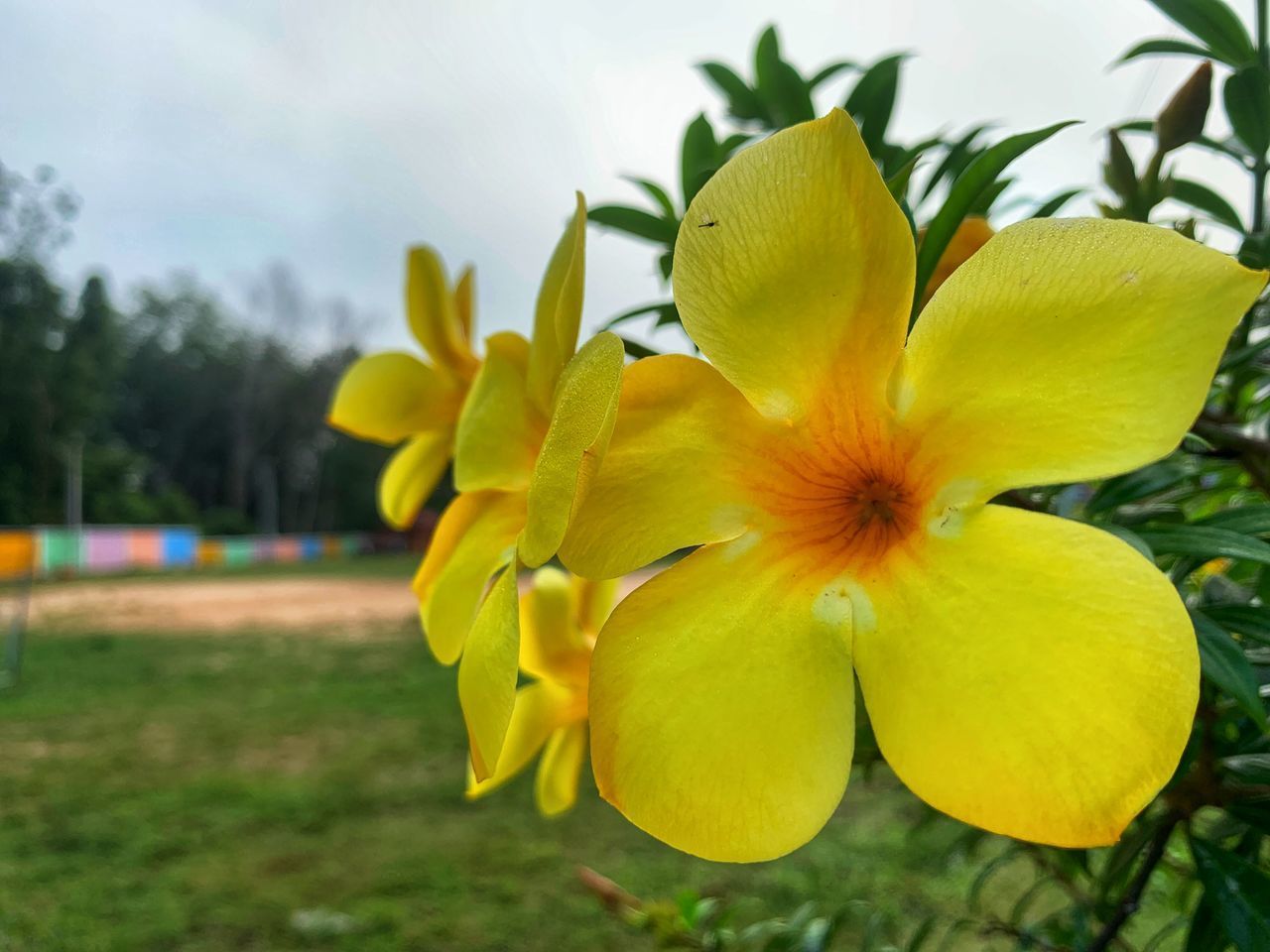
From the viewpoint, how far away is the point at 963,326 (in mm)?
226

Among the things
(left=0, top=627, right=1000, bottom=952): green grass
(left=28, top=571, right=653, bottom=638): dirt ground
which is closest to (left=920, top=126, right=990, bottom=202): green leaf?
(left=0, top=627, right=1000, bottom=952): green grass

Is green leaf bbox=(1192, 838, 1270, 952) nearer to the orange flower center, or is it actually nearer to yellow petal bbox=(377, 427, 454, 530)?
the orange flower center

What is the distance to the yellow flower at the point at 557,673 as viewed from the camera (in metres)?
0.44

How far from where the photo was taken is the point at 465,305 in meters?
0.53

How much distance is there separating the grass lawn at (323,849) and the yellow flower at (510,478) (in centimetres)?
109

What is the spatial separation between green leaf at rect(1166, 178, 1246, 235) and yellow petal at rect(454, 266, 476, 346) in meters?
0.44

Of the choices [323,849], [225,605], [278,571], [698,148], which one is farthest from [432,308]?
[278,571]

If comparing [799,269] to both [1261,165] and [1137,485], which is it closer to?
[1137,485]

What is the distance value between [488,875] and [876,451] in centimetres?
240

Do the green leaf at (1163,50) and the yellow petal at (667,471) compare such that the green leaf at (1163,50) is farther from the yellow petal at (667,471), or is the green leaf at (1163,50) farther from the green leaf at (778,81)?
the yellow petal at (667,471)

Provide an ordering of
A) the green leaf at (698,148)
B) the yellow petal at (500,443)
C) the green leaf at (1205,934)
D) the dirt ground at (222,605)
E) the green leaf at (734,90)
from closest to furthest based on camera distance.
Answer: the yellow petal at (500,443) → the green leaf at (1205,934) → the green leaf at (698,148) → the green leaf at (734,90) → the dirt ground at (222,605)

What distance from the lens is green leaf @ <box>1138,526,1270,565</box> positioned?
28cm

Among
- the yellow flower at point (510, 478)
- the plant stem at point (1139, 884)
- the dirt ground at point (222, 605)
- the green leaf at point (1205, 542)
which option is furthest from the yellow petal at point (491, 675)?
the dirt ground at point (222, 605)

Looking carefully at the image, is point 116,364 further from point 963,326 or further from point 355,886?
point 963,326
